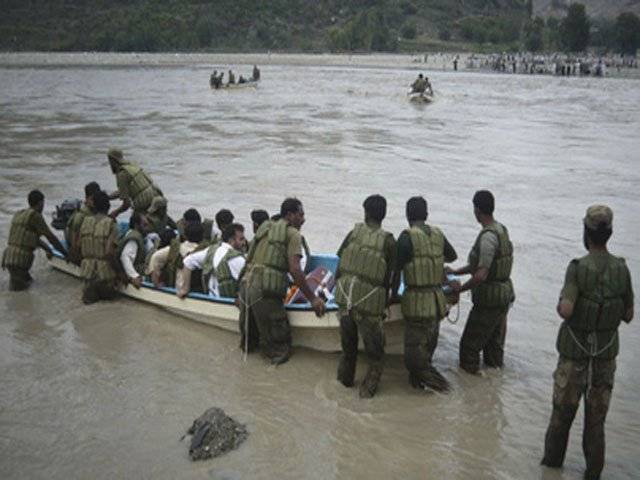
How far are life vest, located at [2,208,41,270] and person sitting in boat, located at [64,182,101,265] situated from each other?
0.46 meters


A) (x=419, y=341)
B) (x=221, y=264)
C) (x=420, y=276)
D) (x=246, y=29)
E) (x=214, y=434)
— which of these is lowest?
(x=214, y=434)

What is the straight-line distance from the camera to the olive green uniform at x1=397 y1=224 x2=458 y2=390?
6.38 meters

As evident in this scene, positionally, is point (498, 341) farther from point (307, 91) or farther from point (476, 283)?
point (307, 91)

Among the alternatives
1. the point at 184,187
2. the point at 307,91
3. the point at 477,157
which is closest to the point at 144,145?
the point at 184,187

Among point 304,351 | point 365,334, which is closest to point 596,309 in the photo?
point 365,334

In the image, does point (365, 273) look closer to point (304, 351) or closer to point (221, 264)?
point (304, 351)

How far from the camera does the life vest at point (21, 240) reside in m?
9.79

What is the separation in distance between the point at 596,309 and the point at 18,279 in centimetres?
819

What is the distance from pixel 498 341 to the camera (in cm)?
762

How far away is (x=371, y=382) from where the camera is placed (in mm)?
6961

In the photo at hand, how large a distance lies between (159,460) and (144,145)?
21.3m

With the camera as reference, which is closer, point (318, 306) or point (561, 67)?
point (318, 306)

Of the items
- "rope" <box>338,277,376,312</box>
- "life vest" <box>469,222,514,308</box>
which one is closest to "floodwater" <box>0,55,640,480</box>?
"life vest" <box>469,222,514,308</box>

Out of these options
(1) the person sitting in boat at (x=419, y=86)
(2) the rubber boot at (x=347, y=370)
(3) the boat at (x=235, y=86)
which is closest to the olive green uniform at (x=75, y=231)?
(2) the rubber boot at (x=347, y=370)
